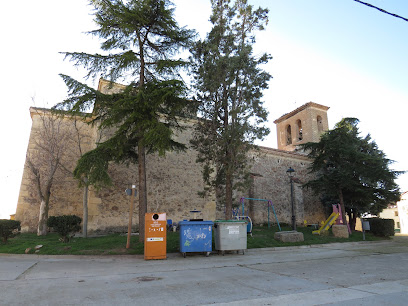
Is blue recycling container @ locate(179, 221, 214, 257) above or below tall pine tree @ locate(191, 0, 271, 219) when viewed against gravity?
below

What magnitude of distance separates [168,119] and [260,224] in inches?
470

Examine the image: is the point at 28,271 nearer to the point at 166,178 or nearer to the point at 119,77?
the point at 119,77

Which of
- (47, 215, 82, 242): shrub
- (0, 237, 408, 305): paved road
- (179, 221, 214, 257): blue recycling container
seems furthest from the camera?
(47, 215, 82, 242): shrub

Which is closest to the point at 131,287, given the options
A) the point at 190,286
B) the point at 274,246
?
the point at 190,286

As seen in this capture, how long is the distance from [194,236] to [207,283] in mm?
3429

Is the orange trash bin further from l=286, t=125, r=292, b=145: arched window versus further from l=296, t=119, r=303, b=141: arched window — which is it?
l=286, t=125, r=292, b=145: arched window

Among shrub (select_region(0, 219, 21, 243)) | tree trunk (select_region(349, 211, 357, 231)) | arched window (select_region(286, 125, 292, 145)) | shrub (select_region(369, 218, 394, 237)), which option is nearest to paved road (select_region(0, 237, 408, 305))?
shrub (select_region(0, 219, 21, 243))

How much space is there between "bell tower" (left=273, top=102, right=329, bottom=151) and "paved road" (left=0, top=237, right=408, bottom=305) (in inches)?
885

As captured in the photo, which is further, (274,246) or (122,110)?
(274,246)

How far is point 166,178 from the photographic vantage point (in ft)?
50.3

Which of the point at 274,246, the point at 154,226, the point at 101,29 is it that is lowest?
the point at 274,246

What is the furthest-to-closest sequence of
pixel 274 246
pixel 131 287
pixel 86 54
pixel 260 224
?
pixel 260 224 < pixel 274 246 < pixel 86 54 < pixel 131 287

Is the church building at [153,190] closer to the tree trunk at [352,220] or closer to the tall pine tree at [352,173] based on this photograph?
the tree trunk at [352,220]

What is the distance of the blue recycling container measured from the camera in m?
7.86
